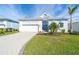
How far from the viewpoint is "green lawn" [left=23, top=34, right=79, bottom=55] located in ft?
13.6

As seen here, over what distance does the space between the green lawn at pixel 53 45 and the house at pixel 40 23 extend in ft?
0.64

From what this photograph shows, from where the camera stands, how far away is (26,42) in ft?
14.2

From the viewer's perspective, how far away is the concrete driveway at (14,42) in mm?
4164

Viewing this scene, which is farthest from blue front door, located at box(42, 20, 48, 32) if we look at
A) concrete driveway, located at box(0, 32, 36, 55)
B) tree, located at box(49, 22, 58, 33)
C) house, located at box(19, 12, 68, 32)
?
concrete driveway, located at box(0, 32, 36, 55)

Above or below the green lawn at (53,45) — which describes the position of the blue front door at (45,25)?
above

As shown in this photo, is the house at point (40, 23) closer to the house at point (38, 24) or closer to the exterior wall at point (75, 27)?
the house at point (38, 24)

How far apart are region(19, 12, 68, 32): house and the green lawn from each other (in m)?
0.20

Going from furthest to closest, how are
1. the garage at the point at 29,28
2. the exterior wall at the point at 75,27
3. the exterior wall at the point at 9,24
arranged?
the garage at the point at 29,28
the exterior wall at the point at 9,24
the exterior wall at the point at 75,27

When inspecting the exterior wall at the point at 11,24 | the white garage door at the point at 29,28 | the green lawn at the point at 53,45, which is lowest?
the green lawn at the point at 53,45

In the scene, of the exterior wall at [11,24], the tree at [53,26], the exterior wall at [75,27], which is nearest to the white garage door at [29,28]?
the exterior wall at [11,24]

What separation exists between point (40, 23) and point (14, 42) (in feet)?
2.42

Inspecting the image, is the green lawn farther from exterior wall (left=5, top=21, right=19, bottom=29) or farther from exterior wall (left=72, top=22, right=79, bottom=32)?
exterior wall (left=5, top=21, right=19, bottom=29)

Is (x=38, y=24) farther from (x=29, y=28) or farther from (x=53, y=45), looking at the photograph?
(x=53, y=45)
